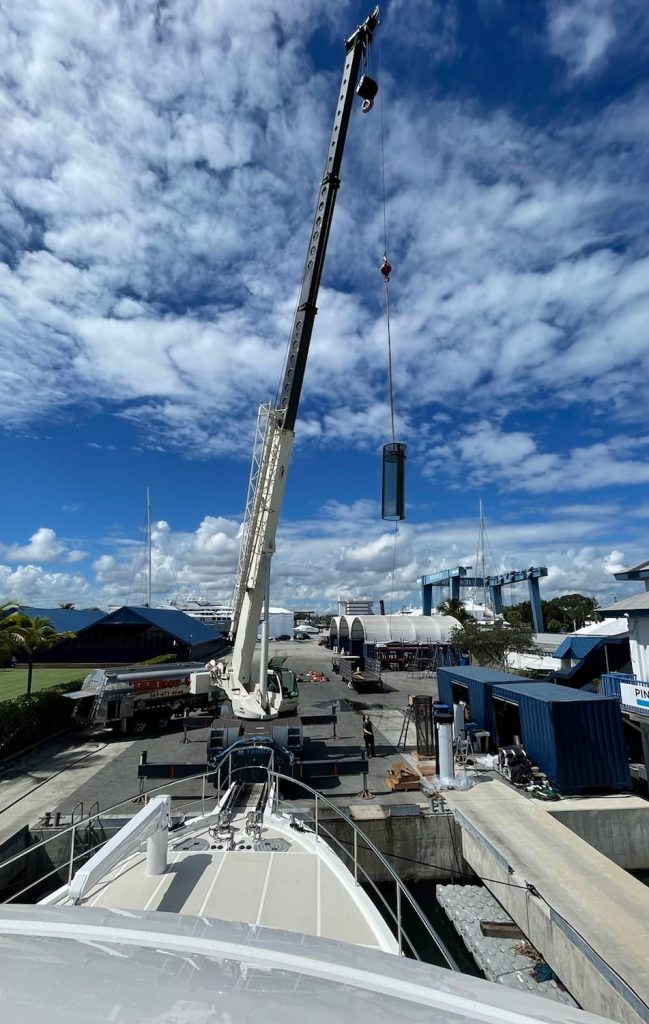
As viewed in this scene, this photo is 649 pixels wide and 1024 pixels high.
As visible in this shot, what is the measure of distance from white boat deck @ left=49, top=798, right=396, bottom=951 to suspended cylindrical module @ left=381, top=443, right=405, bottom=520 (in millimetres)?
6191

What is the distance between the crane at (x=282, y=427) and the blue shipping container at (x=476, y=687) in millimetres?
7266

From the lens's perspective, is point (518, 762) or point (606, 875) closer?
point (606, 875)

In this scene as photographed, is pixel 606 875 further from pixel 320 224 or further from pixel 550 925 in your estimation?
pixel 320 224

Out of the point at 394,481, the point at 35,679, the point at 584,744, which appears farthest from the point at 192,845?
the point at 35,679

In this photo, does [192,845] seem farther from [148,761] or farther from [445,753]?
[148,761]

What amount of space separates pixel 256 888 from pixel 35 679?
39.8 metres

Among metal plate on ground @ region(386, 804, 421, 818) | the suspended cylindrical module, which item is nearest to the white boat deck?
metal plate on ground @ region(386, 804, 421, 818)

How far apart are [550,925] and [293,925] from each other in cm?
493

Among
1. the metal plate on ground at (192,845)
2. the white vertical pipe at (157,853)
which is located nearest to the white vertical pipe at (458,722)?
the metal plate on ground at (192,845)

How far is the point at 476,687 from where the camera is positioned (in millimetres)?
20062

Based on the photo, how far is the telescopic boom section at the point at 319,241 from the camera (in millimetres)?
17531

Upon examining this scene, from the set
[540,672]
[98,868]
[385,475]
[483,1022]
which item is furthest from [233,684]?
[540,672]

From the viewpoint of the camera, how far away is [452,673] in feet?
77.6

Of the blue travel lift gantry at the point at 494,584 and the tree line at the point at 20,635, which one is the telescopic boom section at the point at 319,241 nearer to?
the tree line at the point at 20,635
